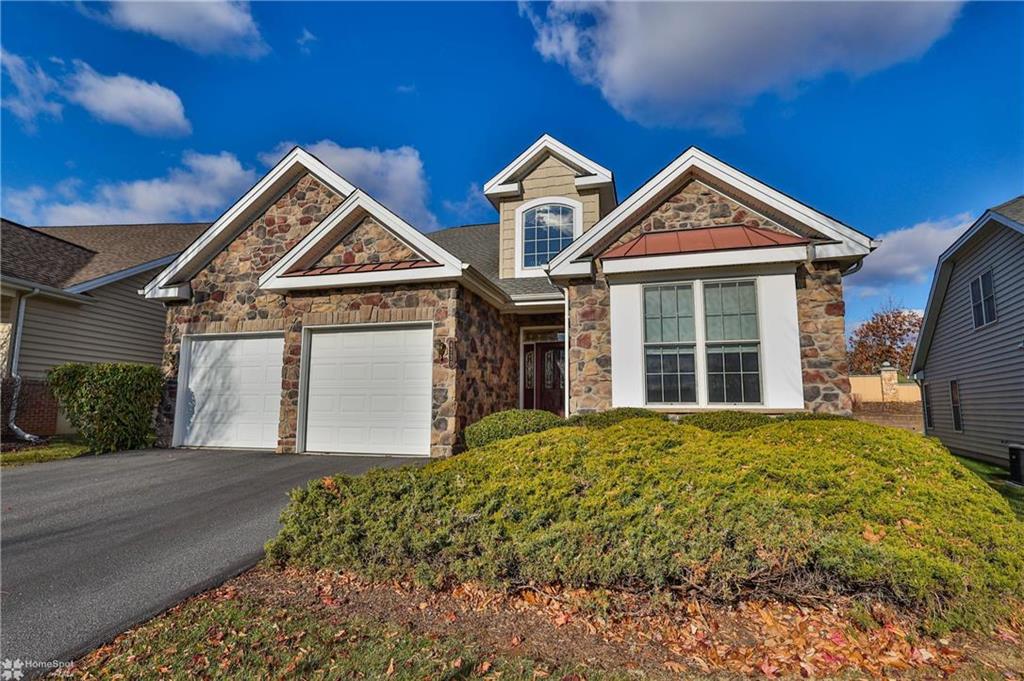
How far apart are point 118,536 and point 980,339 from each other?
17.9 meters

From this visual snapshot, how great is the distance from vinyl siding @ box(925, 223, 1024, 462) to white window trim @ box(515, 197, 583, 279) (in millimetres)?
9576

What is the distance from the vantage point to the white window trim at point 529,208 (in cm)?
1145

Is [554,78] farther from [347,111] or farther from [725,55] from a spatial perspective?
[347,111]

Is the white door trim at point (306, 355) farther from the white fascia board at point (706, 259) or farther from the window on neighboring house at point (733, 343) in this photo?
the window on neighboring house at point (733, 343)

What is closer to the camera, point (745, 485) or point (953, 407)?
point (745, 485)

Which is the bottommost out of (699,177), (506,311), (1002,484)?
(1002,484)

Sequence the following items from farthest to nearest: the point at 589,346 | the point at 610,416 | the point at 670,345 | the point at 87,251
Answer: the point at 87,251 → the point at 589,346 → the point at 670,345 → the point at 610,416

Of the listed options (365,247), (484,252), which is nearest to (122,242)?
(365,247)

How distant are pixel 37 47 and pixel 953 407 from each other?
23.9 meters

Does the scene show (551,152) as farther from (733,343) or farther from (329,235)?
(733,343)

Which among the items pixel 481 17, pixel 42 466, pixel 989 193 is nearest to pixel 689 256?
pixel 481 17

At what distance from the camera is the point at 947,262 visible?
1288cm

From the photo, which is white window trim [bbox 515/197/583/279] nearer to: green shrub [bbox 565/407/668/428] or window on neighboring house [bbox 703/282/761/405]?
window on neighboring house [bbox 703/282/761/405]

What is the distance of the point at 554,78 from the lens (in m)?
11.7
